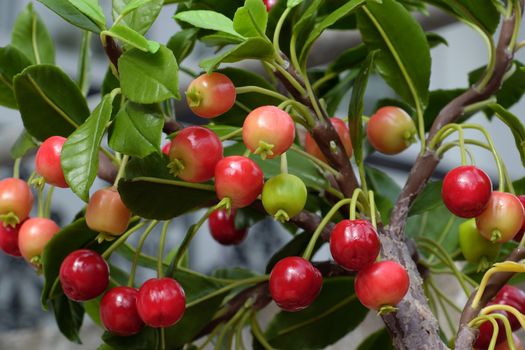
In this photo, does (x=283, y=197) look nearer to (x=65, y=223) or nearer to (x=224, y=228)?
(x=224, y=228)

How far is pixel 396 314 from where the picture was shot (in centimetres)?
55

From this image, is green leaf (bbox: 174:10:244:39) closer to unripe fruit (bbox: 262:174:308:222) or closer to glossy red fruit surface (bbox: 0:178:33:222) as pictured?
unripe fruit (bbox: 262:174:308:222)

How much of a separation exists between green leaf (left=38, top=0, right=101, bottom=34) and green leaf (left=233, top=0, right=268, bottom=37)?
0.30 ft

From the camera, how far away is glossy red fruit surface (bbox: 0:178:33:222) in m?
0.65

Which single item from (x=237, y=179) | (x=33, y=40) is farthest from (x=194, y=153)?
(x=33, y=40)

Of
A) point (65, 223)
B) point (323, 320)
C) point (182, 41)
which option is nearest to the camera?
point (182, 41)

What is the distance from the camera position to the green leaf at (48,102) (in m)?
0.56

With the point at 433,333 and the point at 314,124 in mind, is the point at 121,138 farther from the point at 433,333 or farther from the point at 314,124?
the point at 433,333

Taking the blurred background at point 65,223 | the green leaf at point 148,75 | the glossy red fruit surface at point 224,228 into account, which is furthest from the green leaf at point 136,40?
the blurred background at point 65,223

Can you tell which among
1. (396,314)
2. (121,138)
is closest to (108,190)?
(121,138)

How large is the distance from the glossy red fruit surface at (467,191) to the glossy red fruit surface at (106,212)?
22 cm

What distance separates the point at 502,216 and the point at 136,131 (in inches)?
10.0

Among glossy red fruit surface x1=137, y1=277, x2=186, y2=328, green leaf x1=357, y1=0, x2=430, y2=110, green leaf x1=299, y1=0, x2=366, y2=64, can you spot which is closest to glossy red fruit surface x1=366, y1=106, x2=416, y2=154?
green leaf x1=357, y1=0, x2=430, y2=110

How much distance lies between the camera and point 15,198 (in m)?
0.66
